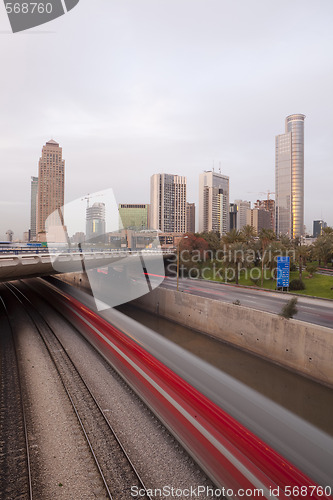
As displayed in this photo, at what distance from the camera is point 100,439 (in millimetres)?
10758

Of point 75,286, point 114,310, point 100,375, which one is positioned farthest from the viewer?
point 75,286

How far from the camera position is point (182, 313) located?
97.0 feet

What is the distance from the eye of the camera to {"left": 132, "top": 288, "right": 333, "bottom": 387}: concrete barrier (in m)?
16.5

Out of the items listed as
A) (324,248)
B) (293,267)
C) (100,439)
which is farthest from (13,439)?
(324,248)

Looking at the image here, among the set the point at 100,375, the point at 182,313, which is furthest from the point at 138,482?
the point at 182,313

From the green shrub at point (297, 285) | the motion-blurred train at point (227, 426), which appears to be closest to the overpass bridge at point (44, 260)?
the motion-blurred train at point (227, 426)

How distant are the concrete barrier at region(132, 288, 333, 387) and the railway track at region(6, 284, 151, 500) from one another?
13.1m

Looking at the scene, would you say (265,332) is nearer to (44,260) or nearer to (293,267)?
(44,260)

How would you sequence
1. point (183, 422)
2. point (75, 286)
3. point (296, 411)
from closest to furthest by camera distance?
1. point (183, 422)
2. point (296, 411)
3. point (75, 286)

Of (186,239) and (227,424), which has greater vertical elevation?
(186,239)

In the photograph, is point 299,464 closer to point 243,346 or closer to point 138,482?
point 138,482

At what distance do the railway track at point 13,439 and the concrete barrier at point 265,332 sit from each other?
16329mm

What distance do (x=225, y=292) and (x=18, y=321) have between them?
25.6 m

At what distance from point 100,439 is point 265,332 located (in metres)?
14.2
